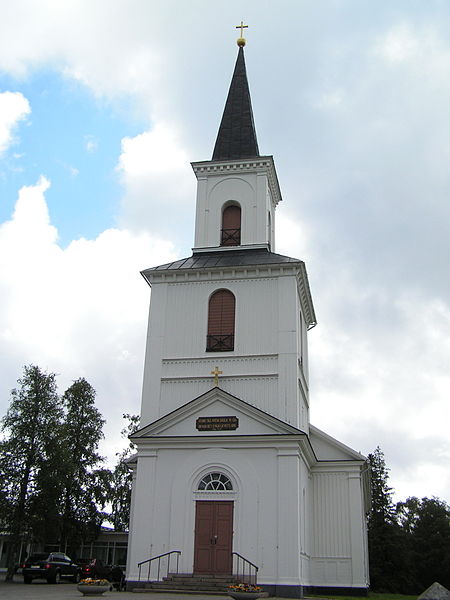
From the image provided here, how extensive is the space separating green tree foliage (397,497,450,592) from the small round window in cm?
3922

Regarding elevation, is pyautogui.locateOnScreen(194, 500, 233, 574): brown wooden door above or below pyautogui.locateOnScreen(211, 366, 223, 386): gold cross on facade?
below

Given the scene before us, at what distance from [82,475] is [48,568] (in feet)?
40.5

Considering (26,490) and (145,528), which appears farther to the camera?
(26,490)

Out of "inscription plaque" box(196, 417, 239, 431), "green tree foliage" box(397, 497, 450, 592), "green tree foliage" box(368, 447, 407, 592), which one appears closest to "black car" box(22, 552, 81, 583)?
"inscription plaque" box(196, 417, 239, 431)

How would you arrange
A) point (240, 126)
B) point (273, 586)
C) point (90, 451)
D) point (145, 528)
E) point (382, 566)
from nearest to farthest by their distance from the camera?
point (273, 586)
point (145, 528)
point (240, 126)
point (90, 451)
point (382, 566)

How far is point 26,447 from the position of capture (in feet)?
107

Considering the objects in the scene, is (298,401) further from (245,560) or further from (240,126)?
(240,126)

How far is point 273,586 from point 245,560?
1.11 meters

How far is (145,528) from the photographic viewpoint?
2078 centimetres

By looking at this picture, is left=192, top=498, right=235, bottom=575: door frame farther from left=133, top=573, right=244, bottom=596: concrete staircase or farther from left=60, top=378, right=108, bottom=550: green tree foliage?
left=60, top=378, right=108, bottom=550: green tree foliage

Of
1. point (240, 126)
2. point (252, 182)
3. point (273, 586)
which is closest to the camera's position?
point (273, 586)

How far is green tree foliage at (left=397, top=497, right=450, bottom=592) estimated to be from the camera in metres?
56.1

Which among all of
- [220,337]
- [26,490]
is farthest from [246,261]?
[26,490]

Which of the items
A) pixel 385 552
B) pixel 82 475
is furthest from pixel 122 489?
pixel 385 552
